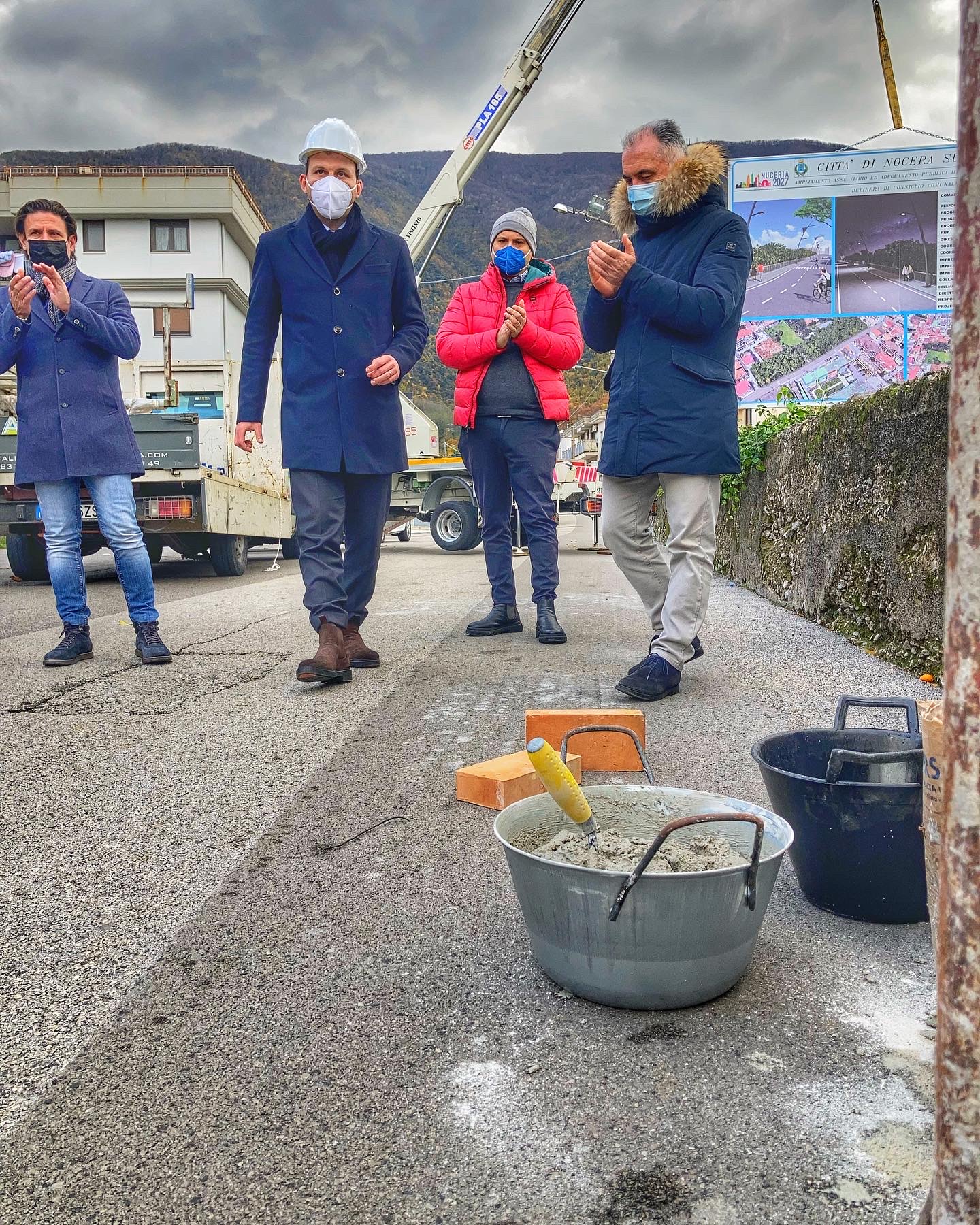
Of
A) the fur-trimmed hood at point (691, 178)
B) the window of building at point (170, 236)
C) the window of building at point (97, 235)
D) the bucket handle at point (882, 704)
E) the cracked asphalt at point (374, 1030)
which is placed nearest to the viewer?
the cracked asphalt at point (374, 1030)

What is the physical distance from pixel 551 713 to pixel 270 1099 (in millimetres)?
1760

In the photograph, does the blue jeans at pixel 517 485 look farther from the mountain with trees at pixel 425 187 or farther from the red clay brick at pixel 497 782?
the mountain with trees at pixel 425 187

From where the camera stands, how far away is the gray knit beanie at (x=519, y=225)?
5.57m

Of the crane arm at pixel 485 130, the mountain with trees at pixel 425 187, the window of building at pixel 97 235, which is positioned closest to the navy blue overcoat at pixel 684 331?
the crane arm at pixel 485 130

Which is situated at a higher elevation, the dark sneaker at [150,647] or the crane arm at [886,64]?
the crane arm at [886,64]

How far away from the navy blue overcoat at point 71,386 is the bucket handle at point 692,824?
4076 millimetres

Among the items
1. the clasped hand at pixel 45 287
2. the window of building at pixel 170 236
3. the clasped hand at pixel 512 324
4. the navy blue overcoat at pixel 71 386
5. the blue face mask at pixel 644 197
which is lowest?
the navy blue overcoat at pixel 71 386

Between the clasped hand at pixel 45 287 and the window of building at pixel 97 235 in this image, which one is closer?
the clasped hand at pixel 45 287

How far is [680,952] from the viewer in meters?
1.62

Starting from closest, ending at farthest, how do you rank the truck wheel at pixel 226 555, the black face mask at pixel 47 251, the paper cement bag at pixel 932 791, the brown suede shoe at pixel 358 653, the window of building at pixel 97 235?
the paper cement bag at pixel 932 791
the black face mask at pixel 47 251
the brown suede shoe at pixel 358 653
the truck wheel at pixel 226 555
the window of building at pixel 97 235

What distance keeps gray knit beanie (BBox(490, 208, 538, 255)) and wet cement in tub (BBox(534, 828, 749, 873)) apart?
432cm

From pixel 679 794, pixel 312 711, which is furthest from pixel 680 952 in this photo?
pixel 312 711

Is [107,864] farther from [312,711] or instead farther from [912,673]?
[912,673]

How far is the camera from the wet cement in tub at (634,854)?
1816 millimetres
